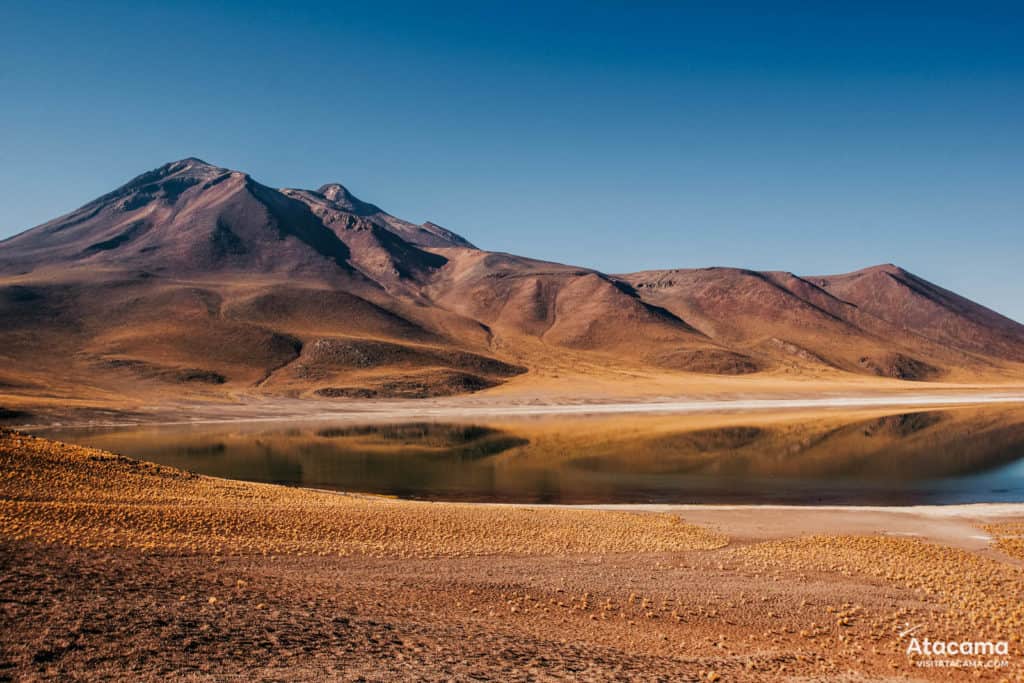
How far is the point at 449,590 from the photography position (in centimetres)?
1820

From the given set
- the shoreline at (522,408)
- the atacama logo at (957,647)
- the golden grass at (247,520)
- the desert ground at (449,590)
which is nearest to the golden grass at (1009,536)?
the desert ground at (449,590)

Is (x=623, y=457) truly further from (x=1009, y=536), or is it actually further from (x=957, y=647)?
(x=957, y=647)

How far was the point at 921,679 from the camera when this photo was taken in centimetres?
1341

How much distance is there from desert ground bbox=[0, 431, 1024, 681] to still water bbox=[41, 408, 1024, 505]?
1519 cm

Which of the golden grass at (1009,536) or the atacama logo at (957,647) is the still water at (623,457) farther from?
the atacama logo at (957,647)

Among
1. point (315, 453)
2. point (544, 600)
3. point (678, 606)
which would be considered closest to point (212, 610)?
point (544, 600)

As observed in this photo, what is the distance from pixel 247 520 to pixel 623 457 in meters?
41.8

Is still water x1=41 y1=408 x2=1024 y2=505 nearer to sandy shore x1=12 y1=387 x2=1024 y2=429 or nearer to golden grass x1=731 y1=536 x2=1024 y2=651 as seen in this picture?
sandy shore x1=12 y1=387 x2=1024 y2=429

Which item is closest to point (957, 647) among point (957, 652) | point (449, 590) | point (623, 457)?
point (957, 652)

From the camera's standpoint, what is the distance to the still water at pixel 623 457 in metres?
45.3

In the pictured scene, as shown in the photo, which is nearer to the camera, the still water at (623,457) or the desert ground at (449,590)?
the desert ground at (449,590)

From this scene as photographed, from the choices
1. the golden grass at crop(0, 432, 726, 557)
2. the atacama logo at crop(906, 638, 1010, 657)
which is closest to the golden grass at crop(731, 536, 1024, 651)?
the atacama logo at crop(906, 638, 1010, 657)

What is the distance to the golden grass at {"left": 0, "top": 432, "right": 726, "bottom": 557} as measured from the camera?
66.9 feet

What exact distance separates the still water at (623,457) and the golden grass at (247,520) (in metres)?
13.5
